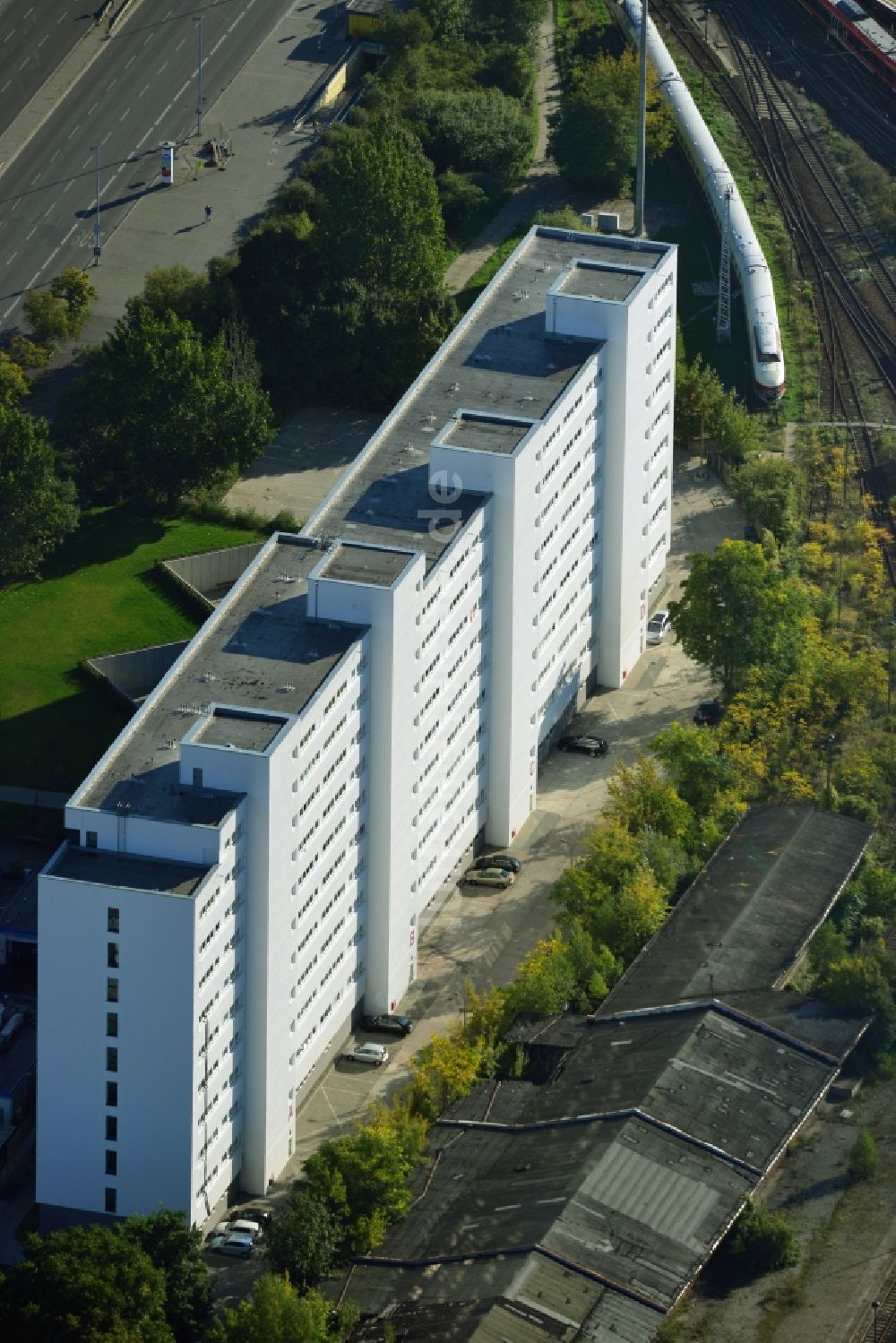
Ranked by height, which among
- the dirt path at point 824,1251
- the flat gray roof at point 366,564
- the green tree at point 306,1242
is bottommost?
Answer: the dirt path at point 824,1251

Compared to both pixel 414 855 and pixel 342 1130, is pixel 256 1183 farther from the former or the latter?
pixel 414 855

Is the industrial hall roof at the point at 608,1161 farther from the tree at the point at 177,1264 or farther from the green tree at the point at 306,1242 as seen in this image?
the tree at the point at 177,1264

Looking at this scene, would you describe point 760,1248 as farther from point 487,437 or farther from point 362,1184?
point 487,437

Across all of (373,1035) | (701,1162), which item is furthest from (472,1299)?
(373,1035)

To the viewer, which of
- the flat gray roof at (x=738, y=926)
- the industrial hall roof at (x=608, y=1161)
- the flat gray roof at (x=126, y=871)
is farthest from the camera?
the flat gray roof at (x=738, y=926)

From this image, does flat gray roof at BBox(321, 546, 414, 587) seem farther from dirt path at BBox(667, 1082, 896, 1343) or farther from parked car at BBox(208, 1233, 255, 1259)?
dirt path at BBox(667, 1082, 896, 1343)

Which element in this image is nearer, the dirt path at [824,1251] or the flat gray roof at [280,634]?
the dirt path at [824,1251]

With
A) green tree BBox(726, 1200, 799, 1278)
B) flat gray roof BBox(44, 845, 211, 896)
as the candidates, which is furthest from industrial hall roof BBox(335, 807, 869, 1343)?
flat gray roof BBox(44, 845, 211, 896)

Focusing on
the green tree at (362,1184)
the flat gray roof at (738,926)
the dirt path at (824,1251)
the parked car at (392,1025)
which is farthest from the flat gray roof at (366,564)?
the dirt path at (824,1251)
